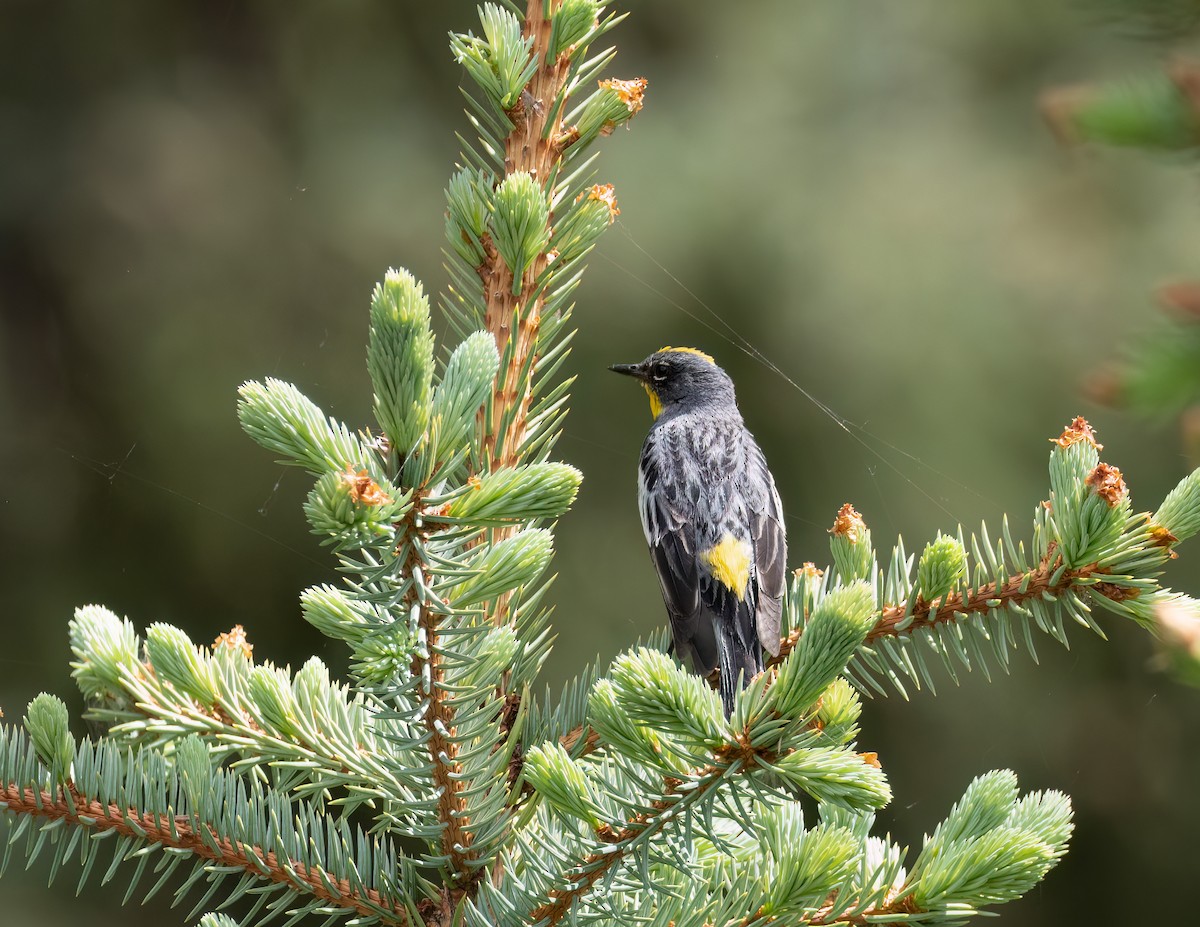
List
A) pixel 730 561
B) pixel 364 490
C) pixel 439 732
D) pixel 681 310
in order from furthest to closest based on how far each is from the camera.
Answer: pixel 681 310 < pixel 730 561 < pixel 439 732 < pixel 364 490

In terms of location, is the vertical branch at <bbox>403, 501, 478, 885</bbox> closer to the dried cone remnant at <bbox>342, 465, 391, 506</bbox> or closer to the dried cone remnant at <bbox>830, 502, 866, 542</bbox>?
the dried cone remnant at <bbox>342, 465, 391, 506</bbox>

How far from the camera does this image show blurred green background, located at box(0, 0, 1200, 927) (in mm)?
3830

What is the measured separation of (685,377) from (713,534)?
92 centimetres

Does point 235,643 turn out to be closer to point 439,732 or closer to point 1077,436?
point 439,732

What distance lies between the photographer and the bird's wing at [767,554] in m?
2.14

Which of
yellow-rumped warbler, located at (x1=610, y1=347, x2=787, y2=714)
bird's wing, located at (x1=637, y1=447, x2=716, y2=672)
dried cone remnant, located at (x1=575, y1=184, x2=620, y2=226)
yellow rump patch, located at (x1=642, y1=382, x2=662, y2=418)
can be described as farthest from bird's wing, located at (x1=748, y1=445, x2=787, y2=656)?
dried cone remnant, located at (x1=575, y1=184, x2=620, y2=226)

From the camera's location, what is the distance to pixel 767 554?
255 centimetres

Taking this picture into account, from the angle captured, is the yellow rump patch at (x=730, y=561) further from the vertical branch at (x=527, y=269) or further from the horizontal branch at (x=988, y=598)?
the vertical branch at (x=527, y=269)

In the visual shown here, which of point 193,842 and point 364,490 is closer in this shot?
point 364,490

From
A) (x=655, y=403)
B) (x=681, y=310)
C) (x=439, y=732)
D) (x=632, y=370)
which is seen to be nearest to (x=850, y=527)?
(x=439, y=732)

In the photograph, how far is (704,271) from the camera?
391 centimetres

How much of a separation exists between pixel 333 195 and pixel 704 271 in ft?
4.93

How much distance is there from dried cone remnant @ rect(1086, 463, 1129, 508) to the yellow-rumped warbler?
2.55 ft

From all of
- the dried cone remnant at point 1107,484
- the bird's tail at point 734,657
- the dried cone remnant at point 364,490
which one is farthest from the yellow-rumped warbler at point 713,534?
the dried cone remnant at point 364,490
